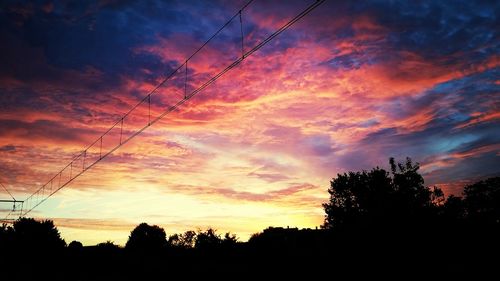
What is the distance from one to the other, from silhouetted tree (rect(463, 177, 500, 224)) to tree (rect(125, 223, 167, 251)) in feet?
197

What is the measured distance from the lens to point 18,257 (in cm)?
4806

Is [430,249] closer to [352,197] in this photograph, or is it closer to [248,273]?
[248,273]

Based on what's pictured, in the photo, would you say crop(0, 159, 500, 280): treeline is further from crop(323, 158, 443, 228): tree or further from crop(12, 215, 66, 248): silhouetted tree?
crop(323, 158, 443, 228): tree

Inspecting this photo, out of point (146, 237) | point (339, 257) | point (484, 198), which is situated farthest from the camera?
point (146, 237)

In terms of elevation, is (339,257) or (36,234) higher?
(36,234)

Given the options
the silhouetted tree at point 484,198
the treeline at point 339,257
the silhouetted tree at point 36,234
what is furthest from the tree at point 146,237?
the silhouetted tree at point 484,198

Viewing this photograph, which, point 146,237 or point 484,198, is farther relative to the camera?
point 146,237

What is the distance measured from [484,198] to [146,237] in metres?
67.2

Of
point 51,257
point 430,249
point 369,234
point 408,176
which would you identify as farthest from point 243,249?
point 408,176

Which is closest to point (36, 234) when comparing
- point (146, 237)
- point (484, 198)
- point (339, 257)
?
point (146, 237)

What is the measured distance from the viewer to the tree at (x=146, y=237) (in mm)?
78875

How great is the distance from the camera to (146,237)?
80562 mm

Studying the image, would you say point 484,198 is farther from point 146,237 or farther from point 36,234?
point 36,234

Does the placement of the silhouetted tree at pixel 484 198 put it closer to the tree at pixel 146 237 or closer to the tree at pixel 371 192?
the tree at pixel 371 192
